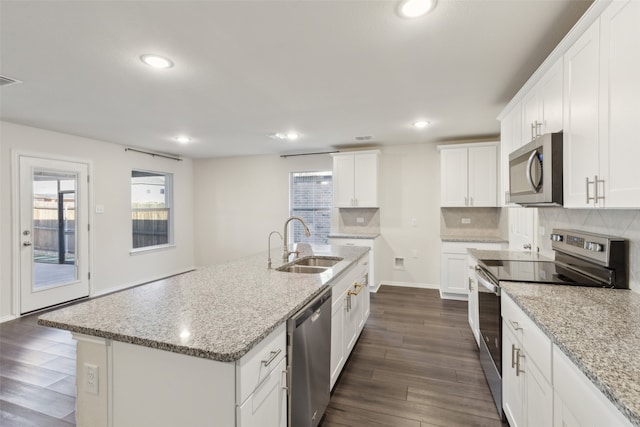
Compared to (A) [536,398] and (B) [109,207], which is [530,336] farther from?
(B) [109,207]

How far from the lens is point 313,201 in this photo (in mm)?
5648

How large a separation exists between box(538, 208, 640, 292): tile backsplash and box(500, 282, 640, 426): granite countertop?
0.16 m

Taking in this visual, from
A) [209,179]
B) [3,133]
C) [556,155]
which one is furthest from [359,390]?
[209,179]

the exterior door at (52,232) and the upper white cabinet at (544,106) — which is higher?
the upper white cabinet at (544,106)

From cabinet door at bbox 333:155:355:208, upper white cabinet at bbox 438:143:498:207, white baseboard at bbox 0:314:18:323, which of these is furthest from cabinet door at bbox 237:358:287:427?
white baseboard at bbox 0:314:18:323

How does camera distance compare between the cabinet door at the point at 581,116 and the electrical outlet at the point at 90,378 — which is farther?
the cabinet door at the point at 581,116

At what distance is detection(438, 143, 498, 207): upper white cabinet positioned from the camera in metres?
4.21

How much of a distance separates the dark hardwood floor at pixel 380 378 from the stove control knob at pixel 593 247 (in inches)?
47.5

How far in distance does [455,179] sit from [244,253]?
164 inches

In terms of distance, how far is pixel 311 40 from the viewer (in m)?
1.86

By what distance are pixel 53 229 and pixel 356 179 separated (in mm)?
4372

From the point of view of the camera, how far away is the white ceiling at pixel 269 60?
63.3 inches

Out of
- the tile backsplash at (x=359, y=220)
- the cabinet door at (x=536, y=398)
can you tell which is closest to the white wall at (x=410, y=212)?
the tile backsplash at (x=359, y=220)

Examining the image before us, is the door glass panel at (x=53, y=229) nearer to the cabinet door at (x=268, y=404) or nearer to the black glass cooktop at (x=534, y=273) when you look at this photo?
the cabinet door at (x=268, y=404)
